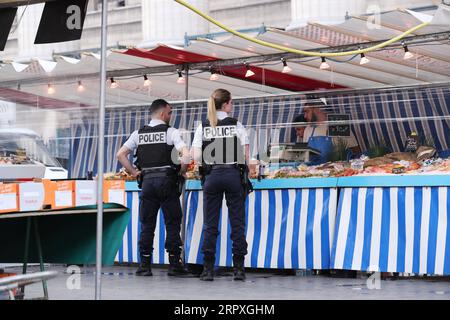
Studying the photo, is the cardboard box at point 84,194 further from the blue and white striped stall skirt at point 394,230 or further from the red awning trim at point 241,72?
the red awning trim at point 241,72

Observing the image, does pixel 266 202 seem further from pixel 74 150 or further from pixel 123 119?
pixel 74 150

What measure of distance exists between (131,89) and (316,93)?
3194 mm

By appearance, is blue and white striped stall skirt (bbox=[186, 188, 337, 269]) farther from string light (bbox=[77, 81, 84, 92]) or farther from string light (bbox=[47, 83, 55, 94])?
string light (bbox=[47, 83, 55, 94])

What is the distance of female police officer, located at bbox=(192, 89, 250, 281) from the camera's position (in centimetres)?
1173

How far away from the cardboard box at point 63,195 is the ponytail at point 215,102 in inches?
104

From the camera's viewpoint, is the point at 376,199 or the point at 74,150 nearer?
the point at 376,199

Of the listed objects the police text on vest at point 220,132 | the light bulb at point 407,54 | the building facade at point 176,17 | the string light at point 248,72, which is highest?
the building facade at point 176,17

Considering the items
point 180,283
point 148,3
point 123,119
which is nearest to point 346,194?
point 180,283

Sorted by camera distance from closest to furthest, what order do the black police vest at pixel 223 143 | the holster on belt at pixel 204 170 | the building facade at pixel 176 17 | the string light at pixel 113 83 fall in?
A: 1. the black police vest at pixel 223 143
2. the holster on belt at pixel 204 170
3. the string light at pixel 113 83
4. the building facade at pixel 176 17

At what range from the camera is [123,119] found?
48.7 ft

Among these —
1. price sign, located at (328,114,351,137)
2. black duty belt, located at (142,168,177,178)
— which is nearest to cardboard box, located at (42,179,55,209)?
black duty belt, located at (142,168,177,178)

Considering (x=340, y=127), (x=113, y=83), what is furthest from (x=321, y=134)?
(x=113, y=83)

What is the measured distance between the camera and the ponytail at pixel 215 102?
11.8 meters

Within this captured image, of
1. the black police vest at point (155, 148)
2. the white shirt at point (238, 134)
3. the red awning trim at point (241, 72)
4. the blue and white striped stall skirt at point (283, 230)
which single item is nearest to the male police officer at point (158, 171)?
the black police vest at point (155, 148)
